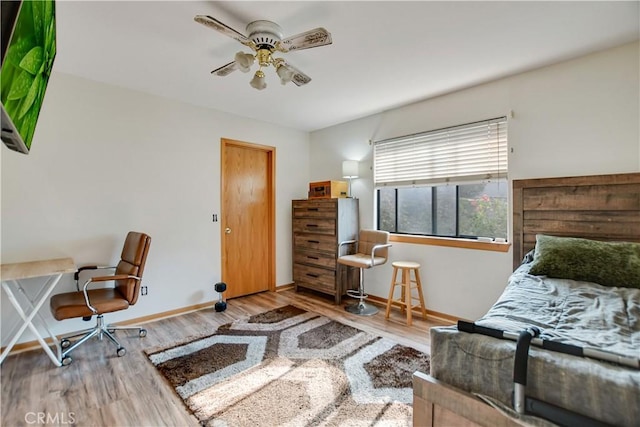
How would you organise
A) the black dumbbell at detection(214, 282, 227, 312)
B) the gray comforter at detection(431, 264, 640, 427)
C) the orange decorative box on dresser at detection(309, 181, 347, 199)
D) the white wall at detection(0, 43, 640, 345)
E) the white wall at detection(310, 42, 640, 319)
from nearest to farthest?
the gray comforter at detection(431, 264, 640, 427), the white wall at detection(310, 42, 640, 319), the white wall at detection(0, 43, 640, 345), the black dumbbell at detection(214, 282, 227, 312), the orange decorative box on dresser at detection(309, 181, 347, 199)

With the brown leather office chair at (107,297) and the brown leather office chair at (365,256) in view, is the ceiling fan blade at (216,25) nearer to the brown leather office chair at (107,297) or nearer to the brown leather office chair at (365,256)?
the brown leather office chair at (107,297)

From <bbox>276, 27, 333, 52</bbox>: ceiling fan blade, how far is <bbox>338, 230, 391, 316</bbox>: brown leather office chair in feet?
7.54

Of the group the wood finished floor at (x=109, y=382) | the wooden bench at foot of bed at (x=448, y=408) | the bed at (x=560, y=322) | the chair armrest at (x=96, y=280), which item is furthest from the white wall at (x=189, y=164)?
the wooden bench at foot of bed at (x=448, y=408)

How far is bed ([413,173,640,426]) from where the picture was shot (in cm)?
90

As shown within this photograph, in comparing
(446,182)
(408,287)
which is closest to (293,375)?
(408,287)

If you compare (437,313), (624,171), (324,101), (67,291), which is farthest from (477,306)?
(67,291)

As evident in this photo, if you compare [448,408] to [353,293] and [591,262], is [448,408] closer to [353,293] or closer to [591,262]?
[591,262]

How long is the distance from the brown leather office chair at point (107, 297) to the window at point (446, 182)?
2892 mm

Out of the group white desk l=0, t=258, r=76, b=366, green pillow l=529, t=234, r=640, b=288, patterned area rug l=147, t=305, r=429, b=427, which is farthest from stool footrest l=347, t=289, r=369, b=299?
white desk l=0, t=258, r=76, b=366

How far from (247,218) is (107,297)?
2019 mm

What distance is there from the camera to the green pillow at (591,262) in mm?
1847

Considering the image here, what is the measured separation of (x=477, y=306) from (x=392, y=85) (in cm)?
250

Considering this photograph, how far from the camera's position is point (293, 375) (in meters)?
2.18

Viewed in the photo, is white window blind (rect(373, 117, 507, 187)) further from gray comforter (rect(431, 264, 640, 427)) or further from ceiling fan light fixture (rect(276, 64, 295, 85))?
ceiling fan light fixture (rect(276, 64, 295, 85))
